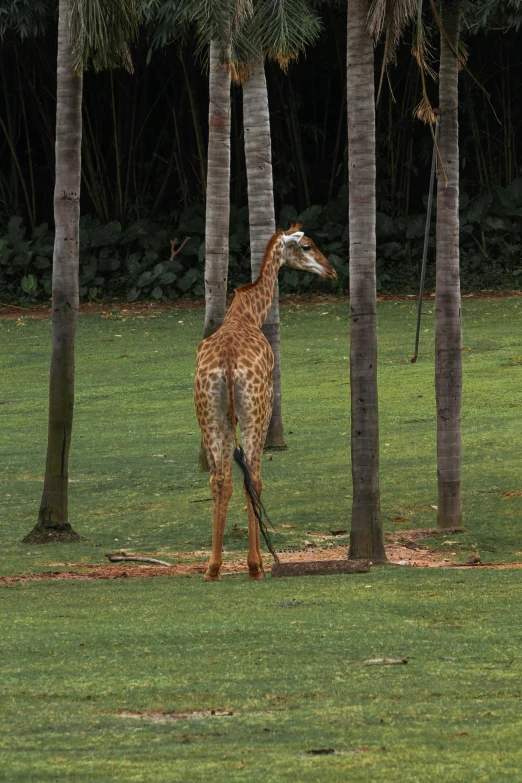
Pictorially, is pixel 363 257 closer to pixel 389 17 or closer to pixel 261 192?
pixel 389 17

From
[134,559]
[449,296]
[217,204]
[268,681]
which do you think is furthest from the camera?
[217,204]

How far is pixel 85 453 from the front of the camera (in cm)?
1922

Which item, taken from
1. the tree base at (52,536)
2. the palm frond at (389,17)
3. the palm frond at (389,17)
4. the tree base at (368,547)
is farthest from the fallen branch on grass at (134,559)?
the palm frond at (389,17)

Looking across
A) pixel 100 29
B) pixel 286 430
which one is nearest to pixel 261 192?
pixel 286 430

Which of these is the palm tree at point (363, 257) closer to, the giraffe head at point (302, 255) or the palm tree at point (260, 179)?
the giraffe head at point (302, 255)

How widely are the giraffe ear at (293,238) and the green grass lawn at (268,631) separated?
9.14ft

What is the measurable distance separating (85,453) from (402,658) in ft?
38.7

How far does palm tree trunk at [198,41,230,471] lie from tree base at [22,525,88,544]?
3.81 metres

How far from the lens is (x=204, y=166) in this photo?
36.1 metres

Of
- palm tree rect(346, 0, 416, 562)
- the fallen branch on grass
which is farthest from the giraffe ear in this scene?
the fallen branch on grass

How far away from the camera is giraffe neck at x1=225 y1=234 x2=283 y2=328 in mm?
12484

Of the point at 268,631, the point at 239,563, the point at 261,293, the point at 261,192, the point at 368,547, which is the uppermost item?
the point at 261,192

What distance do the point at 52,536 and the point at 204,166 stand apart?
2343 cm

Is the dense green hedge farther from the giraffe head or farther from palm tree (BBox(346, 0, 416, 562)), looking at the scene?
palm tree (BBox(346, 0, 416, 562))
